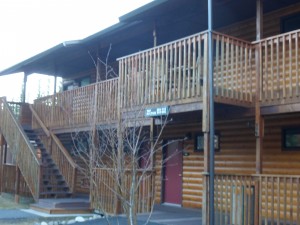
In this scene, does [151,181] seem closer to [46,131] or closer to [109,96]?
[109,96]

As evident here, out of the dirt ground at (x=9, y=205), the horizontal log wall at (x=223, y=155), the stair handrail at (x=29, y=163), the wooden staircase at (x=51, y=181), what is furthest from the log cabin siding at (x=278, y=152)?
the dirt ground at (x=9, y=205)

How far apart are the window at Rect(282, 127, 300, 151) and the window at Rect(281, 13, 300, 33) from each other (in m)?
2.62

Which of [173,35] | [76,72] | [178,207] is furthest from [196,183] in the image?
[76,72]

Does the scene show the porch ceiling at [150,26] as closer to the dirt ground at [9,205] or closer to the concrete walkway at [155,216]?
the concrete walkway at [155,216]

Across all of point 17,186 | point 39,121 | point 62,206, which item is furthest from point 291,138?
point 39,121

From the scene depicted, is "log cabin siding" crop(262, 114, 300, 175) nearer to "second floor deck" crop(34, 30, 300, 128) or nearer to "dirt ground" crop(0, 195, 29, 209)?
"second floor deck" crop(34, 30, 300, 128)

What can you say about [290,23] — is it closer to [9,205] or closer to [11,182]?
[9,205]

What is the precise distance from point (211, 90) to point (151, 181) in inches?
149

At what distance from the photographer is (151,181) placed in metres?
12.1

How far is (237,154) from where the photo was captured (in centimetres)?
1287

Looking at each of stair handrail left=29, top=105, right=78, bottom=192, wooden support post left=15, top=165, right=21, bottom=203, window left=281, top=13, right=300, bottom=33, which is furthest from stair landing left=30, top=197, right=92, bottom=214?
window left=281, top=13, right=300, bottom=33

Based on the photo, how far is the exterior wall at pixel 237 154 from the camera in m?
11.5

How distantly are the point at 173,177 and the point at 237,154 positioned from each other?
313 cm

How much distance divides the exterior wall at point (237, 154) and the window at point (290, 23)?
92.1 inches
